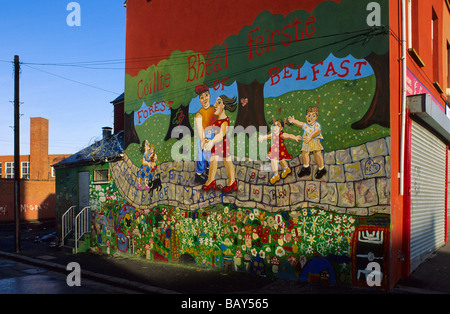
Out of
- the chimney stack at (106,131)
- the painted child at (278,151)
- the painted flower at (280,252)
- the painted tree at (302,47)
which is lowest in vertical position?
the painted flower at (280,252)

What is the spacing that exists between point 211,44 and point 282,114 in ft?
10.2

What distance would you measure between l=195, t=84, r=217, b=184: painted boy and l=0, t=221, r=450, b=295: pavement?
8.22ft

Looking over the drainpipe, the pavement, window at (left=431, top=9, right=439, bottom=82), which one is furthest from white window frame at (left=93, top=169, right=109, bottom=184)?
window at (left=431, top=9, right=439, bottom=82)

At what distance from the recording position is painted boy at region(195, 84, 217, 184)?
9766mm

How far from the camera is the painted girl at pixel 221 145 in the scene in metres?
9.22

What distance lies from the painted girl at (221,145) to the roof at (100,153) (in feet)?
14.5

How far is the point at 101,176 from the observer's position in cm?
1330

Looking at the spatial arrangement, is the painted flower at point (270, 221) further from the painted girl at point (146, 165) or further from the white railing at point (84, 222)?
the white railing at point (84, 222)

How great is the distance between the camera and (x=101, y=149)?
45.9 ft

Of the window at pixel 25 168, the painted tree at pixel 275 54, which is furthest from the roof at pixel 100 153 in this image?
the window at pixel 25 168

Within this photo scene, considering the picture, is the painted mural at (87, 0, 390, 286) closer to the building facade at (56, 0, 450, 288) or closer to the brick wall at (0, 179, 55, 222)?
the building facade at (56, 0, 450, 288)

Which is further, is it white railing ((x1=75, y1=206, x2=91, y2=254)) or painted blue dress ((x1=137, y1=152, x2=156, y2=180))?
white railing ((x1=75, y1=206, x2=91, y2=254))
